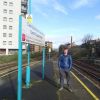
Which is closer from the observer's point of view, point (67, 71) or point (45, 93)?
point (45, 93)

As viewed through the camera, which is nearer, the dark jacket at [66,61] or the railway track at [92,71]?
the dark jacket at [66,61]

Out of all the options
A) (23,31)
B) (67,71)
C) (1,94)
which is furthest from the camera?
(67,71)

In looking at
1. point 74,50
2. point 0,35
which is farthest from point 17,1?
point 74,50

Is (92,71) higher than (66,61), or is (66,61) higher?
(66,61)

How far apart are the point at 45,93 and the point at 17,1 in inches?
3778

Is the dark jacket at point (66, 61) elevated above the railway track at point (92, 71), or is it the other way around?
the dark jacket at point (66, 61)

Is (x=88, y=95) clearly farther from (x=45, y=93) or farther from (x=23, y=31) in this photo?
(x=23, y=31)

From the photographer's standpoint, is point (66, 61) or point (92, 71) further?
point (92, 71)

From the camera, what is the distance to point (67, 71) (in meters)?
14.3

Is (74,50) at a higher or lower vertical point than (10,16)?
lower

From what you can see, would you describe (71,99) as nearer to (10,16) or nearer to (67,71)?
(67,71)

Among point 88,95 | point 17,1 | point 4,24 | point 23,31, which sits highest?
point 17,1

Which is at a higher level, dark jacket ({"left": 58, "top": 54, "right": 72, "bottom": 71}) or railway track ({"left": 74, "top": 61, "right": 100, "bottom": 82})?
dark jacket ({"left": 58, "top": 54, "right": 72, "bottom": 71})

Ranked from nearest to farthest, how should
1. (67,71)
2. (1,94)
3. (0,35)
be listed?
(1,94) < (67,71) < (0,35)
